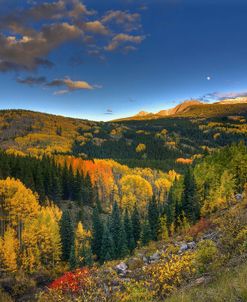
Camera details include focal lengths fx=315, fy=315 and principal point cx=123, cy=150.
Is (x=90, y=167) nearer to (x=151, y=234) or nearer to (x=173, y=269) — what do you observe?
Result: (x=151, y=234)

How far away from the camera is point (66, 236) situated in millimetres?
73312

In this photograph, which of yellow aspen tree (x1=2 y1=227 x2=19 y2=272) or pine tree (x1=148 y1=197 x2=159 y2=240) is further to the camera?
pine tree (x1=148 y1=197 x2=159 y2=240)

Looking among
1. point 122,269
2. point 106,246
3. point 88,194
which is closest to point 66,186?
point 88,194

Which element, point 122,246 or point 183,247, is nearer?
point 183,247

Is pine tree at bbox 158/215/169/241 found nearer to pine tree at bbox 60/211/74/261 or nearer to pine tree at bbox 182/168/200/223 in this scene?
pine tree at bbox 182/168/200/223

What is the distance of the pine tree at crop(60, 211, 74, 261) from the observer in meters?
72.6

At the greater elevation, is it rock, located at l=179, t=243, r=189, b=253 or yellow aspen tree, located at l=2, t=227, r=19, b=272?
rock, located at l=179, t=243, r=189, b=253

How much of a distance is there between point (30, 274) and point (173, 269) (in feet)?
178

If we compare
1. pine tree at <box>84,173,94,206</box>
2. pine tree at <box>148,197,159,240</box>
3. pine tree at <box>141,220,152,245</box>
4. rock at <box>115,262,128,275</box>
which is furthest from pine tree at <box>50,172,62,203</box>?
rock at <box>115,262,128,275</box>

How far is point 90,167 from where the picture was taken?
178 meters

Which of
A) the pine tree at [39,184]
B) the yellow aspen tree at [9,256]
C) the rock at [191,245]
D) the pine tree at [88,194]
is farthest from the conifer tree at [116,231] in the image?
the pine tree at [88,194]

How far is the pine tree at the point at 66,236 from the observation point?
72.6 m

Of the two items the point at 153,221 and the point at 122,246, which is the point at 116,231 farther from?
the point at 153,221

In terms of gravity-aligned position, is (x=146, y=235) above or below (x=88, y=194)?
above
